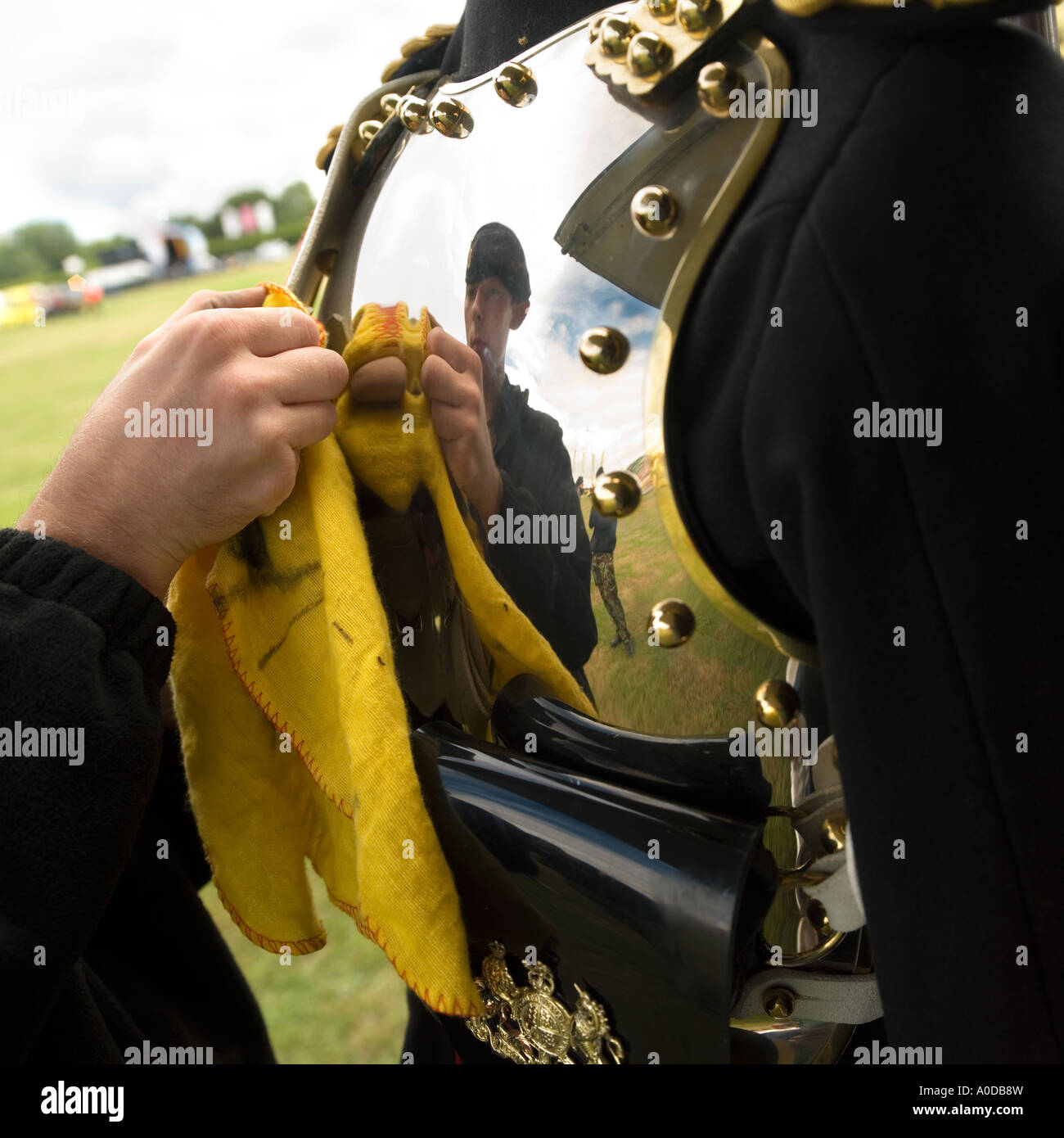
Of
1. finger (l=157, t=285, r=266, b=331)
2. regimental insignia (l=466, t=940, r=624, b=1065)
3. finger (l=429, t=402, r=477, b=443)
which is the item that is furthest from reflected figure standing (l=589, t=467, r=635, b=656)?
finger (l=157, t=285, r=266, b=331)

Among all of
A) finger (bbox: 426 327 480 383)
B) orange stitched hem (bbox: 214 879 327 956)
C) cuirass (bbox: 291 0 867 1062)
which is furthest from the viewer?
orange stitched hem (bbox: 214 879 327 956)

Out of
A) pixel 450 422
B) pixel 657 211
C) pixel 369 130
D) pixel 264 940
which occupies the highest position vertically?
pixel 369 130

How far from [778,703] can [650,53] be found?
35cm

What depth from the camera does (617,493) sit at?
57 cm

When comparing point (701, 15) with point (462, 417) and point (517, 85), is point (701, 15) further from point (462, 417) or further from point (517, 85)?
point (462, 417)

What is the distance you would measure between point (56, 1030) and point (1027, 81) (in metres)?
0.82

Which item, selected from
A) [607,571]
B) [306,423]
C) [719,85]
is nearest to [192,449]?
[306,423]

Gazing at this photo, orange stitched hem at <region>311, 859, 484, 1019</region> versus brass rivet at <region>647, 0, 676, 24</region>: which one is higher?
brass rivet at <region>647, 0, 676, 24</region>

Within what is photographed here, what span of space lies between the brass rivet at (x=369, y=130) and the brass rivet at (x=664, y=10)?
311 millimetres

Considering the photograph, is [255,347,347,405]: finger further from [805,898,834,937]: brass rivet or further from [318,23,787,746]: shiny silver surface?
[805,898,834,937]: brass rivet

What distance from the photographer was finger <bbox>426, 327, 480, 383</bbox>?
645 millimetres

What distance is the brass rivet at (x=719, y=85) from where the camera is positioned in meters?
0.52

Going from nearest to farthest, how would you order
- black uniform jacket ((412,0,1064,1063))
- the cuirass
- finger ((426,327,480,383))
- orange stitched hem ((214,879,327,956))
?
black uniform jacket ((412,0,1064,1063)), the cuirass, finger ((426,327,480,383)), orange stitched hem ((214,879,327,956))

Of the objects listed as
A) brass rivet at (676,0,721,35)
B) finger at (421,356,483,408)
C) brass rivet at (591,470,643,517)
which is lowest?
brass rivet at (591,470,643,517)
